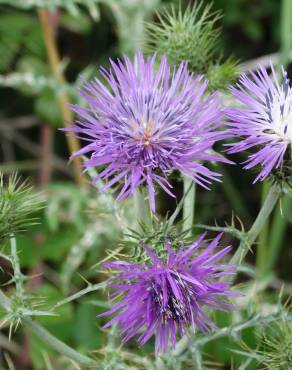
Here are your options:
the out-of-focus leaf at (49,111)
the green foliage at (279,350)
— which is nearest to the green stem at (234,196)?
the out-of-focus leaf at (49,111)

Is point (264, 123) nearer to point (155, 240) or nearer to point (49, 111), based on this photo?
point (155, 240)

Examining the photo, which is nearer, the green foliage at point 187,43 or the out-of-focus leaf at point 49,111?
the green foliage at point 187,43

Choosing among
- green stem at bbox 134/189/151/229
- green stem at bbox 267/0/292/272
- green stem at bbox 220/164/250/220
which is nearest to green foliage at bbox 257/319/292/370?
green stem at bbox 134/189/151/229

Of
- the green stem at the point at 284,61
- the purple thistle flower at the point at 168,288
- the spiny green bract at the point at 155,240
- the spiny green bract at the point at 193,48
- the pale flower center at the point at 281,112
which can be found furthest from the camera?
the green stem at the point at 284,61

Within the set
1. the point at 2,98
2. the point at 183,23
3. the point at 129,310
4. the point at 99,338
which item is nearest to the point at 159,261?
the point at 129,310

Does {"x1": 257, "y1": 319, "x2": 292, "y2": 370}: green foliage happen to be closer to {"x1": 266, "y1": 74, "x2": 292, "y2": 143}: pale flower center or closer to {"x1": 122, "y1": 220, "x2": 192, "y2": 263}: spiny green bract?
{"x1": 122, "y1": 220, "x2": 192, "y2": 263}: spiny green bract

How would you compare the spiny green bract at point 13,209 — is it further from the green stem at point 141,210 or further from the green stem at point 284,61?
the green stem at point 284,61

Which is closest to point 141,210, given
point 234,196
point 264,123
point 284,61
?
point 264,123
